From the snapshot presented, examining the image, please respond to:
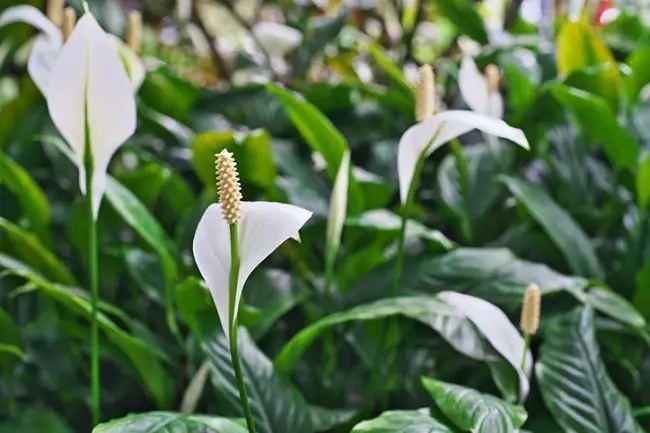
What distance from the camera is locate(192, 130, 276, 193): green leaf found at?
2.04 feet

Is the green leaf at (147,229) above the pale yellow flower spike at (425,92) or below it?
below

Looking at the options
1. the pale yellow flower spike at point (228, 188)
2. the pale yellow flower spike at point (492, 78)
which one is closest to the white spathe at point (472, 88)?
the pale yellow flower spike at point (492, 78)

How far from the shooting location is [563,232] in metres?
0.62

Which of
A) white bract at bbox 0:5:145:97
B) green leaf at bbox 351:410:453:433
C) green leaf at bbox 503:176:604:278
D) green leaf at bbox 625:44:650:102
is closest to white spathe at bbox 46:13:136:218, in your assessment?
white bract at bbox 0:5:145:97

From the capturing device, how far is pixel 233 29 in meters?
1.67

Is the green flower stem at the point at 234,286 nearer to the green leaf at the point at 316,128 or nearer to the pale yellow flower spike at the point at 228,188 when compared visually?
the pale yellow flower spike at the point at 228,188

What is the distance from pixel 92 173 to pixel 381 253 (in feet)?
0.81

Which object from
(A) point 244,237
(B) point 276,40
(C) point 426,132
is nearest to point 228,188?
(A) point 244,237

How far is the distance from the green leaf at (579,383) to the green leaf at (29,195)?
1.28 ft

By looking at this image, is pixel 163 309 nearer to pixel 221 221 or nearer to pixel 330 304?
pixel 330 304

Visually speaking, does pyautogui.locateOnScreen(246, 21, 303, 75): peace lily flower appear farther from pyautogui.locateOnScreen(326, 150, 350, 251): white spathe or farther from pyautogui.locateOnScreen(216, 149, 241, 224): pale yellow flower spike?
pyautogui.locateOnScreen(216, 149, 241, 224): pale yellow flower spike

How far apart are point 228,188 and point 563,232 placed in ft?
1.30

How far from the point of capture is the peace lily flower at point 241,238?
0.32m

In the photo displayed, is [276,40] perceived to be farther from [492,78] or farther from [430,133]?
[430,133]
